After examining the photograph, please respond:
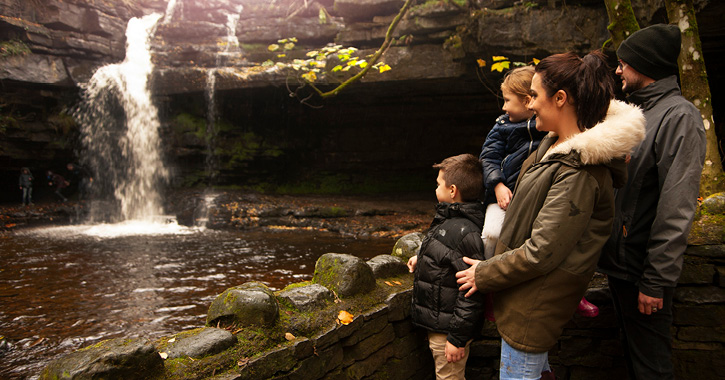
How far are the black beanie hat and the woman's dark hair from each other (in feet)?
2.07

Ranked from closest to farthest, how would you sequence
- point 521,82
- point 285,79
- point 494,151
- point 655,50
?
point 655,50
point 521,82
point 494,151
point 285,79

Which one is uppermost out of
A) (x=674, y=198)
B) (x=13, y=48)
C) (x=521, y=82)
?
(x=13, y=48)

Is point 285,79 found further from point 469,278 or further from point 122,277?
point 469,278

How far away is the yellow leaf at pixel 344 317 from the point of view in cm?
236

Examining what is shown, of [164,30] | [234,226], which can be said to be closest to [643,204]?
[234,226]

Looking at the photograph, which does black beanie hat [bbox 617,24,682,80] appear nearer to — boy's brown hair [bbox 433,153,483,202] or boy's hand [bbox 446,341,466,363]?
boy's brown hair [bbox 433,153,483,202]

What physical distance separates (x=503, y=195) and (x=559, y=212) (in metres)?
0.58

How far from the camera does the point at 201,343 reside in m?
1.86

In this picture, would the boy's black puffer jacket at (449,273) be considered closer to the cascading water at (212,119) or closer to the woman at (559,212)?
the woman at (559,212)

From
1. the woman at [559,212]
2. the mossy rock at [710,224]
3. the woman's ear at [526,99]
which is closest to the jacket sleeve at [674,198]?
the woman at [559,212]

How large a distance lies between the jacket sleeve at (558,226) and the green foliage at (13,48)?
52.9 ft

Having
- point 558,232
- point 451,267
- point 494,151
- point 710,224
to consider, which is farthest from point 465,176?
point 710,224

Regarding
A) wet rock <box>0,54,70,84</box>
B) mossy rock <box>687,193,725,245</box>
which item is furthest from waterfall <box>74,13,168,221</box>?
mossy rock <box>687,193,725,245</box>

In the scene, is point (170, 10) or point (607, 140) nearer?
point (607, 140)
